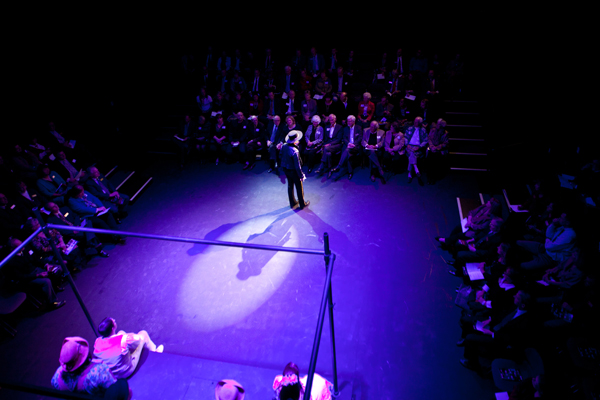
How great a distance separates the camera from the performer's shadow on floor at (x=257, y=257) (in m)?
4.49

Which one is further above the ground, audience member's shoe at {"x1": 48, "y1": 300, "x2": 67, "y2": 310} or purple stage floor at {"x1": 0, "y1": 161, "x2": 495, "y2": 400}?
purple stage floor at {"x1": 0, "y1": 161, "x2": 495, "y2": 400}

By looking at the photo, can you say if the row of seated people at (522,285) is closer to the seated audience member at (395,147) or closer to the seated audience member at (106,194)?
the seated audience member at (395,147)

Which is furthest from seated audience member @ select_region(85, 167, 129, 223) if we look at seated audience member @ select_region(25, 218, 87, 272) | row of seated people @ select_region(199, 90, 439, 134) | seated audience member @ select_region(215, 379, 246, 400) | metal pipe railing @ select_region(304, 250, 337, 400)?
metal pipe railing @ select_region(304, 250, 337, 400)

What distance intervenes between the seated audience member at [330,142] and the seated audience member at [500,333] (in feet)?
13.4

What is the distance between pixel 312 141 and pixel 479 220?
3.69m

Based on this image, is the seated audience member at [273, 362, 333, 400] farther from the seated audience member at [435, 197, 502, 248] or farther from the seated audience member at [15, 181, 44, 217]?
the seated audience member at [15, 181, 44, 217]

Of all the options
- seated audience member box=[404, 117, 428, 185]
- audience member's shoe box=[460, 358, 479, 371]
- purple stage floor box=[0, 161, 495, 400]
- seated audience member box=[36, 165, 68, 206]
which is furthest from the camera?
seated audience member box=[404, 117, 428, 185]

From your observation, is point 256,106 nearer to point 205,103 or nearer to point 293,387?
point 205,103

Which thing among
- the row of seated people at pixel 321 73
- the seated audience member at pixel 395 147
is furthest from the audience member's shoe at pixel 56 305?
the seated audience member at pixel 395 147

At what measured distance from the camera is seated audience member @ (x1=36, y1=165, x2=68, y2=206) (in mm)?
5242

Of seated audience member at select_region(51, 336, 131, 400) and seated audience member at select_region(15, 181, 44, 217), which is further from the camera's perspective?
seated audience member at select_region(15, 181, 44, 217)

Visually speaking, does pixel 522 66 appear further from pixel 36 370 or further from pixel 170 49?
pixel 36 370

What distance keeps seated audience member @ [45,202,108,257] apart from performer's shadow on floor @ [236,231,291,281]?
224 cm

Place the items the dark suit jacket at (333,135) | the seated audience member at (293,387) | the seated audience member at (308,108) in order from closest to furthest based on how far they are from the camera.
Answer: the seated audience member at (293,387)
the dark suit jacket at (333,135)
the seated audience member at (308,108)
